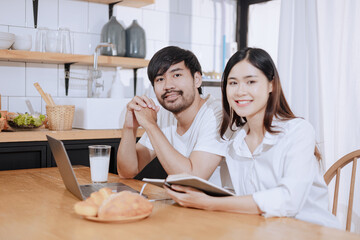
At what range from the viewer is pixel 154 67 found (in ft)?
6.72

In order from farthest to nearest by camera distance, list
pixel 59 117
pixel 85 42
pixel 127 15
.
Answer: pixel 127 15 < pixel 85 42 < pixel 59 117

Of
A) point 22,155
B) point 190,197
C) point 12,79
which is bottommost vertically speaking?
point 22,155

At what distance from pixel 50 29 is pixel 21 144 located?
0.88 meters

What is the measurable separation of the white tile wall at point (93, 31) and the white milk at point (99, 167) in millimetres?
1540

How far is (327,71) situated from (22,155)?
6.41 feet

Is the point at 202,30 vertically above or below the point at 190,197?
above

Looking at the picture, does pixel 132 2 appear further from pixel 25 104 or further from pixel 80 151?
pixel 80 151

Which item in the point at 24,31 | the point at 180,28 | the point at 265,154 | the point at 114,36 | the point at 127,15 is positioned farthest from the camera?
the point at 180,28

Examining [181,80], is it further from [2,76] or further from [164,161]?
[2,76]

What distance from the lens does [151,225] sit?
3.72 ft

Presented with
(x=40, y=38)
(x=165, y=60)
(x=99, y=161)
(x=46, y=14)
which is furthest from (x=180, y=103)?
(x=46, y=14)

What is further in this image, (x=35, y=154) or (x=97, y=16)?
(x=97, y=16)

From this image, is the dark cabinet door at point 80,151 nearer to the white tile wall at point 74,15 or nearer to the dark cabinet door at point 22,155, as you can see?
the dark cabinet door at point 22,155

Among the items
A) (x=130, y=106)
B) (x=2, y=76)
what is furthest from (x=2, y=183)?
(x=2, y=76)
